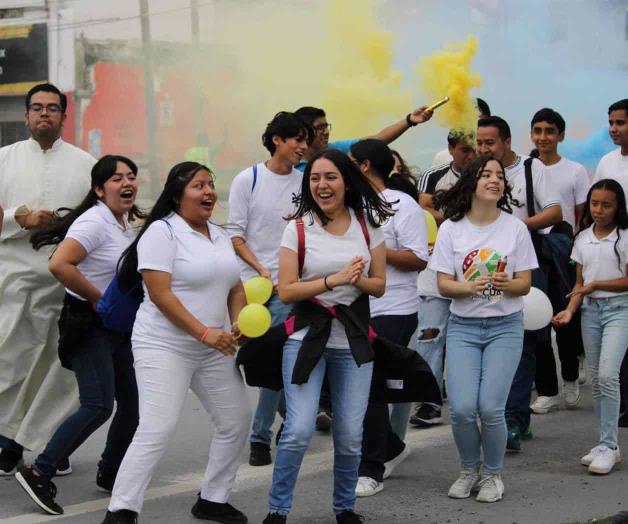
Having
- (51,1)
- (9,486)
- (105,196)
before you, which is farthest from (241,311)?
(51,1)

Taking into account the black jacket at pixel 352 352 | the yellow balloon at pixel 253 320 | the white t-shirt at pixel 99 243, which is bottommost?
the black jacket at pixel 352 352

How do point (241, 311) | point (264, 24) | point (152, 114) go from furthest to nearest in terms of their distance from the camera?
point (152, 114) < point (264, 24) < point (241, 311)

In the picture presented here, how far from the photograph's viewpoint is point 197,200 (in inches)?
226

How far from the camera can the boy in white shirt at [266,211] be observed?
7.23m

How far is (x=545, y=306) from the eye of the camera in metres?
7.27

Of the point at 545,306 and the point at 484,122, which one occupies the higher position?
the point at 484,122

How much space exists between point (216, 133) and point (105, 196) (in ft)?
31.6

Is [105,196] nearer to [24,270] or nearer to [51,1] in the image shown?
[24,270]

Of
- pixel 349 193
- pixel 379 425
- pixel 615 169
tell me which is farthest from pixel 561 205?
pixel 349 193

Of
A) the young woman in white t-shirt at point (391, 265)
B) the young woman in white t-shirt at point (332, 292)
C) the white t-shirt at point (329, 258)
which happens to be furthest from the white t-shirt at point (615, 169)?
the white t-shirt at point (329, 258)

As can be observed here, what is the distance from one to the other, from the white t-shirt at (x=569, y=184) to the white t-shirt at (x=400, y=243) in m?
2.30

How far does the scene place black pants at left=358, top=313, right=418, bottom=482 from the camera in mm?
6500

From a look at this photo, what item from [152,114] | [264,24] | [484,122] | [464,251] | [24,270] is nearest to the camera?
[464,251]

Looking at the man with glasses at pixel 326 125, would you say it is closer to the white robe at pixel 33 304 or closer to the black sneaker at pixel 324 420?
the white robe at pixel 33 304
